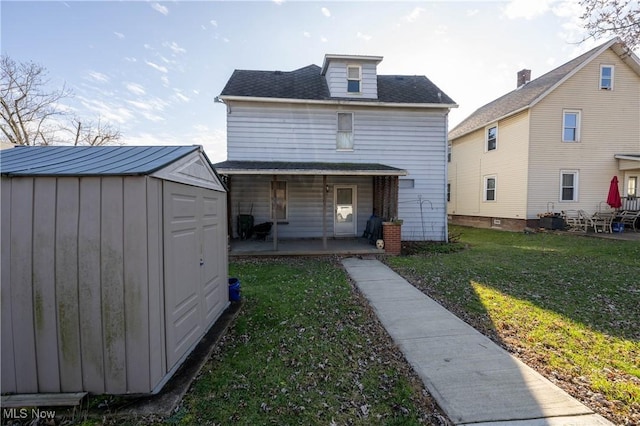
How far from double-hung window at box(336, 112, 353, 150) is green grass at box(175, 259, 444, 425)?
7.78m

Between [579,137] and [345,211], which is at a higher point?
[579,137]

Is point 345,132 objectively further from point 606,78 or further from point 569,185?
point 606,78

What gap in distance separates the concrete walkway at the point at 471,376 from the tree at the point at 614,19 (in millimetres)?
8461

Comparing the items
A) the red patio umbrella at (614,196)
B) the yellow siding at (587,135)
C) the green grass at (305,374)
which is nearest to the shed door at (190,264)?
the green grass at (305,374)

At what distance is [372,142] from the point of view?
11.8m

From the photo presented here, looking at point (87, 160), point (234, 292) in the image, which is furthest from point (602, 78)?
point (87, 160)

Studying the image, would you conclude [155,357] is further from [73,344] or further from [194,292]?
[194,292]

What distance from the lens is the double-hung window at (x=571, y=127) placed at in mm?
14672

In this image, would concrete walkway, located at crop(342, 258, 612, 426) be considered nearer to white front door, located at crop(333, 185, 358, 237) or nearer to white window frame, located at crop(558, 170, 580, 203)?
white front door, located at crop(333, 185, 358, 237)

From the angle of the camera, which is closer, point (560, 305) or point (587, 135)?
point (560, 305)

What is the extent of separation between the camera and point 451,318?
4500 mm

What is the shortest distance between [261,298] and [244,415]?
304 centimetres
